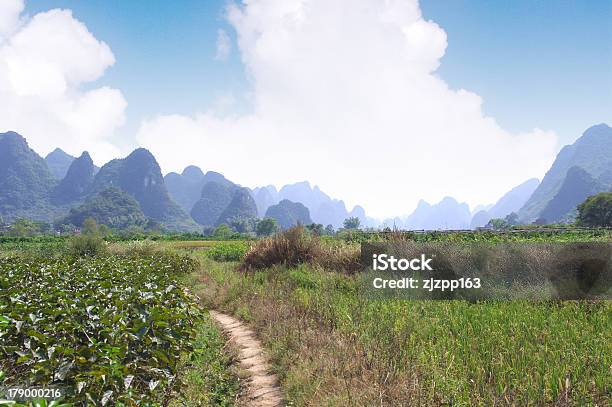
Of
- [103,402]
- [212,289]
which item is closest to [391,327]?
[103,402]

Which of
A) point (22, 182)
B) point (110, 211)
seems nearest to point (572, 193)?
point (110, 211)

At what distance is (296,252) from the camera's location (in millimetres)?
13453

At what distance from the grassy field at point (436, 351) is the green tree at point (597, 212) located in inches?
2795

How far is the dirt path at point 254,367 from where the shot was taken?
4590 millimetres

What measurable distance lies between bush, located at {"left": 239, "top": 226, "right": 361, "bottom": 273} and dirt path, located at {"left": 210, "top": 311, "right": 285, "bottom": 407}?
480 cm

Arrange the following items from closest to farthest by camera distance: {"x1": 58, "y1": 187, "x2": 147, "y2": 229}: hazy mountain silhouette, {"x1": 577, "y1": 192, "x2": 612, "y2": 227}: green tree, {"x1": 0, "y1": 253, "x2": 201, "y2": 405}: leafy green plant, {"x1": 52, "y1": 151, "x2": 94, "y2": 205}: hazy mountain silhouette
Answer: {"x1": 0, "y1": 253, "x2": 201, "y2": 405}: leafy green plant < {"x1": 577, "y1": 192, "x2": 612, "y2": 227}: green tree < {"x1": 58, "y1": 187, "x2": 147, "y2": 229}: hazy mountain silhouette < {"x1": 52, "y1": 151, "x2": 94, "y2": 205}: hazy mountain silhouette

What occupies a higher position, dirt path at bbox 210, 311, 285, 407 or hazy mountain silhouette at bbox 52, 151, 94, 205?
hazy mountain silhouette at bbox 52, 151, 94, 205

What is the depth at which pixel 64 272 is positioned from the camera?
896 centimetres

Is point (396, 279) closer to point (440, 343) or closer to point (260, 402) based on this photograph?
A: point (440, 343)

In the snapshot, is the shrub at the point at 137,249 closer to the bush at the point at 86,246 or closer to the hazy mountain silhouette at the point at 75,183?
the bush at the point at 86,246

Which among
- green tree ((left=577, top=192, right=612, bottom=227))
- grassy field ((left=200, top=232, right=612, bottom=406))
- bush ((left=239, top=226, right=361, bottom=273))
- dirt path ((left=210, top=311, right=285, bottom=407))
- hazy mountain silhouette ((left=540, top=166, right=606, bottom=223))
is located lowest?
dirt path ((left=210, top=311, right=285, bottom=407))

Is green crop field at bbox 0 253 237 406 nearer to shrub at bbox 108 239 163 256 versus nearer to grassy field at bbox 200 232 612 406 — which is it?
grassy field at bbox 200 232 612 406

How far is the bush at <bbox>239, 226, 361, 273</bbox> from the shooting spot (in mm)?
12223

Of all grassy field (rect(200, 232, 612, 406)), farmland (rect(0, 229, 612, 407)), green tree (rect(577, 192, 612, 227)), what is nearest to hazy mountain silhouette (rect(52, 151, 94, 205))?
green tree (rect(577, 192, 612, 227))
